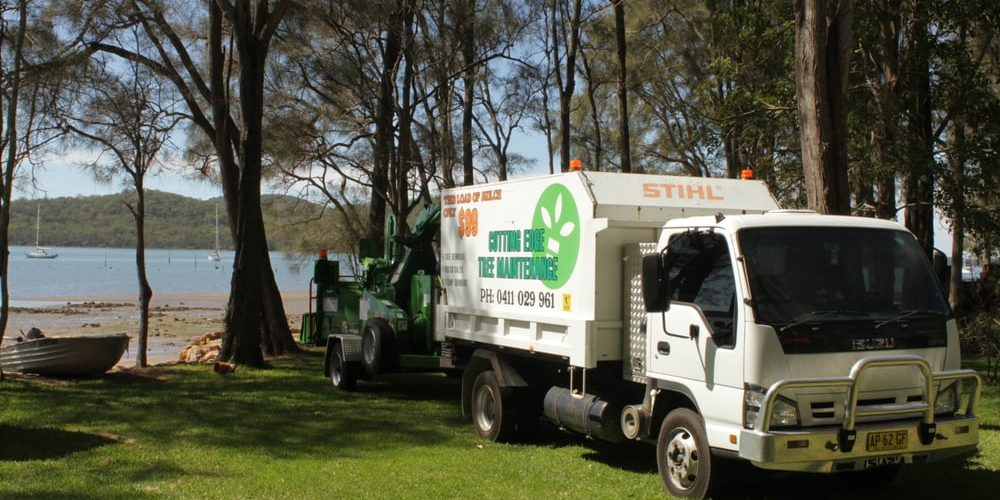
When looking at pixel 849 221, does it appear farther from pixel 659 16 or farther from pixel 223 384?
pixel 659 16

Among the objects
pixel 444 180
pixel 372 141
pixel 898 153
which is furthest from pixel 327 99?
pixel 898 153

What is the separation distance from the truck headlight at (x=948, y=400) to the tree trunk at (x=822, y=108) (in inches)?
180

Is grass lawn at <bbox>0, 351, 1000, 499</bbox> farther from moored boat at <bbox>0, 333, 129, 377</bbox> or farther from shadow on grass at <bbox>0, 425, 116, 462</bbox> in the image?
moored boat at <bbox>0, 333, 129, 377</bbox>

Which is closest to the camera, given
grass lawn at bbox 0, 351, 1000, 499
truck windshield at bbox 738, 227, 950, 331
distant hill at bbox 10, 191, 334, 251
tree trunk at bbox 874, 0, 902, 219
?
truck windshield at bbox 738, 227, 950, 331

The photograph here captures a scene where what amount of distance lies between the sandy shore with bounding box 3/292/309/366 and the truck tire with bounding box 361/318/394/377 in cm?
1266

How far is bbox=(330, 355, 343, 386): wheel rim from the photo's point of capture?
48.5ft

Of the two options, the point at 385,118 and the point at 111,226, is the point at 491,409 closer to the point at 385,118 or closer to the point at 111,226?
the point at 385,118

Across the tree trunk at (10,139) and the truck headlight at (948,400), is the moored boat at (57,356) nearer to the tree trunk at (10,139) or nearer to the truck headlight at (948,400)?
the tree trunk at (10,139)

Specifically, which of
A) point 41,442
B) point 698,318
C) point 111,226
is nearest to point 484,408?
point 698,318

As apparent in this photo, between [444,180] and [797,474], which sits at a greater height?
[444,180]

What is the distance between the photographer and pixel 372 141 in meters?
26.5

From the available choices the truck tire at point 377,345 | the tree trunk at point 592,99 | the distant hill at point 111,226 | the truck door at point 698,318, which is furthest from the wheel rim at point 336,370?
the distant hill at point 111,226

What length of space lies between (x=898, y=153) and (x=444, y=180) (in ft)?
46.1

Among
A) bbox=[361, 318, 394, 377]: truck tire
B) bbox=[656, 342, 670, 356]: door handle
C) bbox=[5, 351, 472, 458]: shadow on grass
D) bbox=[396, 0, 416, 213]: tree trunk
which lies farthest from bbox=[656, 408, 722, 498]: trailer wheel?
bbox=[396, 0, 416, 213]: tree trunk
